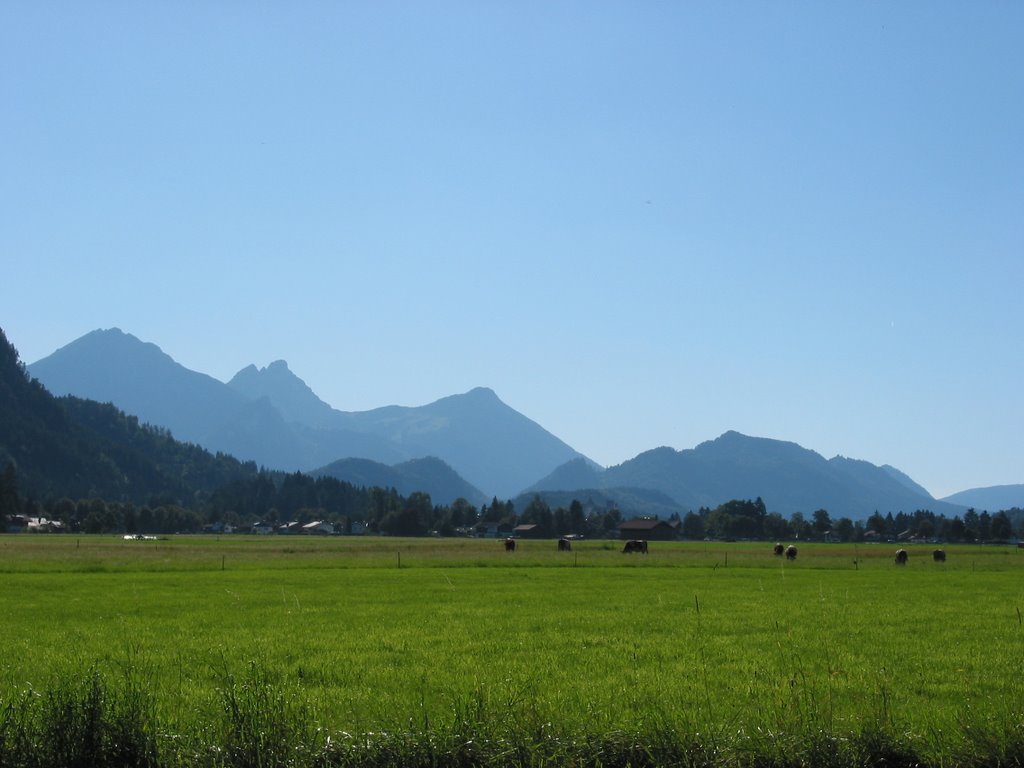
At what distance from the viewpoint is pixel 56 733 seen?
421 inches

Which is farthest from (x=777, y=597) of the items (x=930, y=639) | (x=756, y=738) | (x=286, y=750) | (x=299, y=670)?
(x=286, y=750)

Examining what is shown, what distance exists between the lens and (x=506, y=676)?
1708cm

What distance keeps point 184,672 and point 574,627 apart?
11.7 metres

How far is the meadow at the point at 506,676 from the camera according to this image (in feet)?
35.7

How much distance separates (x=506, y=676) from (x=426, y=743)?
6.35 metres

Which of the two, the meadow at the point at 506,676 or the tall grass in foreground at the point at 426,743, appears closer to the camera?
the tall grass in foreground at the point at 426,743

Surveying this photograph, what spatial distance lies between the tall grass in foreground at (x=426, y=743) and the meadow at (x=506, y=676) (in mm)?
26

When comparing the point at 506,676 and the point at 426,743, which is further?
the point at 506,676

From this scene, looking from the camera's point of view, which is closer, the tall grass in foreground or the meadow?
the tall grass in foreground

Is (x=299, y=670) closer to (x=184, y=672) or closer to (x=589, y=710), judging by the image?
(x=184, y=672)

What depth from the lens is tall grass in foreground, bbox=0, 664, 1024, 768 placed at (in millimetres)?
10648

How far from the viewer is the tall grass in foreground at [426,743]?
1065cm

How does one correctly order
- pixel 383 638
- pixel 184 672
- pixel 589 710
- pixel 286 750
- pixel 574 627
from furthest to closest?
pixel 574 627, pixel 383 638, pixel 184 672, pixel 589 710, pixel 286 750

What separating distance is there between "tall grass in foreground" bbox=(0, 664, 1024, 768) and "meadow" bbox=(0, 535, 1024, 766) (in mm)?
26
